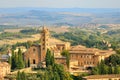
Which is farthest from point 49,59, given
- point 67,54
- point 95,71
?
point 95,71

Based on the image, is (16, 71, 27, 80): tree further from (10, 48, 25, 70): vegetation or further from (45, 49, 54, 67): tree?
(10, 48, 25, 70): vegetation

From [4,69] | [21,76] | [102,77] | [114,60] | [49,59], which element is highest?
[49,59]

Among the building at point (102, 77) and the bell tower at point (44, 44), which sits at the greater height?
the bell tower at point (44, 44)

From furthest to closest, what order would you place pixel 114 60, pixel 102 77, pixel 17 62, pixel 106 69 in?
pixel 17 62 → pixel 114 60 → pixel 106 69 → pixel 102 77

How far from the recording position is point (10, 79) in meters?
48.8

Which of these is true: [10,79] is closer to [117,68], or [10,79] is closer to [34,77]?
[34,77]

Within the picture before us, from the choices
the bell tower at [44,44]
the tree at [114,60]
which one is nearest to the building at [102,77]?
the tree at [114,60]

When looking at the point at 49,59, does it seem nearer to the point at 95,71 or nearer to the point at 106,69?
the point at 95,71

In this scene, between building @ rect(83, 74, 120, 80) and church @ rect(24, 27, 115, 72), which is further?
church @ rect(24, 27, 115, 72)

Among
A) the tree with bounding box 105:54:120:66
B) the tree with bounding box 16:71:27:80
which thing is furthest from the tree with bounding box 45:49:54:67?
the tree with bounding box 16:71:27:80

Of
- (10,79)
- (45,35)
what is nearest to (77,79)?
(10,79)

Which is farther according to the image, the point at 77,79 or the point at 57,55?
the point at 57,55

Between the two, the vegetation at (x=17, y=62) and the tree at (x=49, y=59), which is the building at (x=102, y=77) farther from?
the vegetation at (x=17, y=62)

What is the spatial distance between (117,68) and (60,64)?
20.0 feet
